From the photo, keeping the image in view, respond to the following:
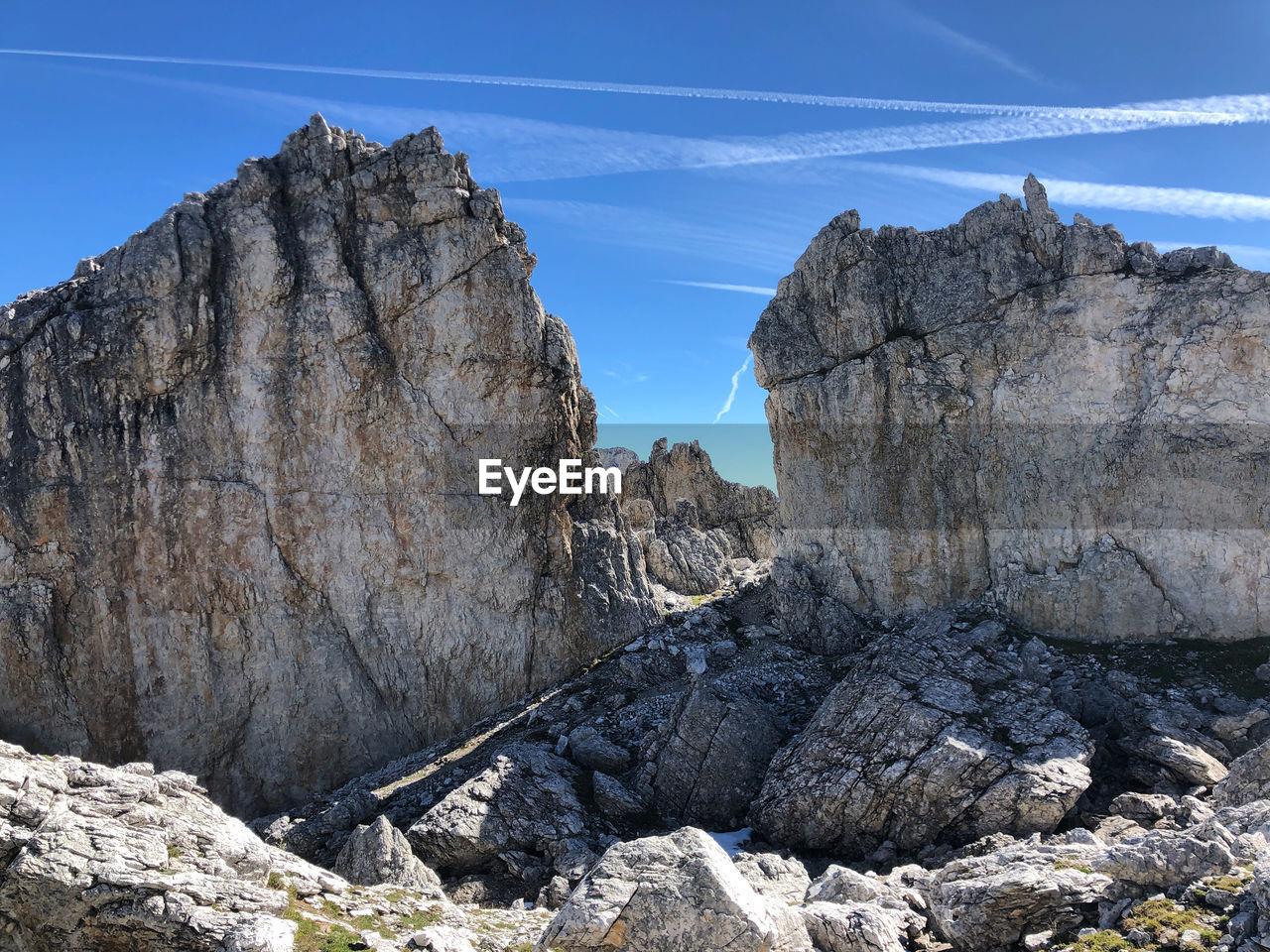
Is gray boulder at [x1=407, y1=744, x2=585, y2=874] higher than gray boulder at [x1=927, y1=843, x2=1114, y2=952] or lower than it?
lower

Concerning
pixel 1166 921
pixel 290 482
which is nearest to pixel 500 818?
pixel 290 482

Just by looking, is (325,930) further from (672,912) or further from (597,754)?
(597,754)

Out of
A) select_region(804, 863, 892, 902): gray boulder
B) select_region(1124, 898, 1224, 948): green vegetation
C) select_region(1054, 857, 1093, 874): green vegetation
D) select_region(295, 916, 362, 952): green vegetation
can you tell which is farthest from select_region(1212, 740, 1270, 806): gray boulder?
select_region(295, 916, 362, 952): green vegetation

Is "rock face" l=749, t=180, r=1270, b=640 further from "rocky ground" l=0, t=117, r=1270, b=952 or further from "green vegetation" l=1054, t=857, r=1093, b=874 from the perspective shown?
"green vegetation" l=1054, t=857, r=1093, b=874

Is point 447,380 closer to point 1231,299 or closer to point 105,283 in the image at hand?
point 105,283

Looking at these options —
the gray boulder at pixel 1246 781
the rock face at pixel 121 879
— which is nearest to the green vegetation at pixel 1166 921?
the gray boulder at pixel 1246 781

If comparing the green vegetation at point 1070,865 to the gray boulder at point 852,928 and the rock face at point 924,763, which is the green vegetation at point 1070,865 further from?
the rock face at point 924,763
